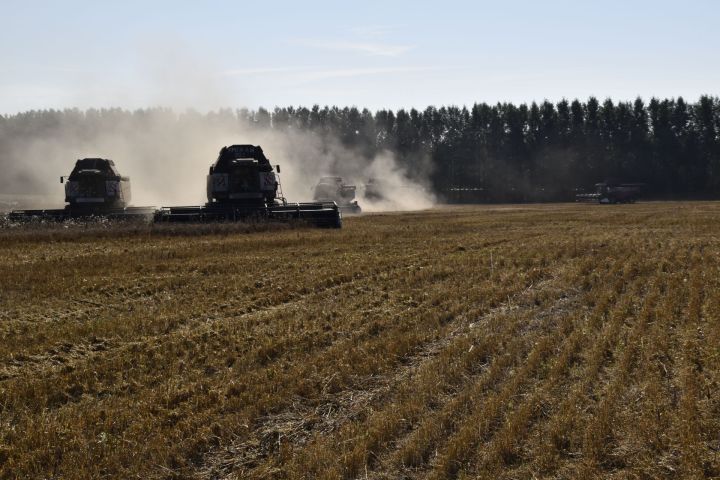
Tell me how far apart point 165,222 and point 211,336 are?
19.7 meters

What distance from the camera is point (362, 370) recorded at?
852 cm

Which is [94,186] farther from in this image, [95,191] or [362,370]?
[362,370]

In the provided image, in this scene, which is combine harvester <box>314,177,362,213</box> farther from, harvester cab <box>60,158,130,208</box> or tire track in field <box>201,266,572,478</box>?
tire track in field <box>201,266,572,478</box>

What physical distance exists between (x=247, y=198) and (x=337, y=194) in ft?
65.3

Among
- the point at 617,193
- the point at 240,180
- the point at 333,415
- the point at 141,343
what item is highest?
the point at 240,180

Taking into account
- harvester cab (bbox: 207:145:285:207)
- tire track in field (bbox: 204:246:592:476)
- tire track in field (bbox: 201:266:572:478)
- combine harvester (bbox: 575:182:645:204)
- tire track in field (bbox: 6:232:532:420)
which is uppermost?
harvester cab (bbox: 207:145:285:207)

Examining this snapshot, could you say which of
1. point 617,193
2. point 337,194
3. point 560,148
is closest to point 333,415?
point 337,194

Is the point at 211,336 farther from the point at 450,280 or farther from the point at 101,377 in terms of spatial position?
the point at 450,280

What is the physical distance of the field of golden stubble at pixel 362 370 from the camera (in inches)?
236

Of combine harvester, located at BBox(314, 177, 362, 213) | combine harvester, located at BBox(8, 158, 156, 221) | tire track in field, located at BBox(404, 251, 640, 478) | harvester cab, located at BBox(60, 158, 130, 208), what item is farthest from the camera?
combine harvester, located at BBox(314, 177, 362, 213)

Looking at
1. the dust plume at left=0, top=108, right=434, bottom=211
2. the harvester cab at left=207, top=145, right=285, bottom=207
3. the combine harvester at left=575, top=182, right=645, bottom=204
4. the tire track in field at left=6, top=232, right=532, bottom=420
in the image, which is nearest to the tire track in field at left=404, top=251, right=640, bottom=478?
the tire track in field at left=6, top=232, right=532, bottom=420

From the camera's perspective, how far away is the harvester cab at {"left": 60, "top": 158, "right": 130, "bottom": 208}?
34.2 metres

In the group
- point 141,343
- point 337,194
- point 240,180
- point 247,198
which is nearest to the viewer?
point 141,343

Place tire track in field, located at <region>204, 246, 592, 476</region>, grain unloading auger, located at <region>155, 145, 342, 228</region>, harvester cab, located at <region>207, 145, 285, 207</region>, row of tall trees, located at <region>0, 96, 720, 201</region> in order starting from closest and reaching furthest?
tire track in field, located at <region>204, 246, 592, 476</region> → grain unloading auger, located at <region>155, 145, 342, 228</region> → harvester cab, located at <region>207, 145, 285, 207</region> → row of tall trees, located at <region>0, 96, 720, 201</region>
